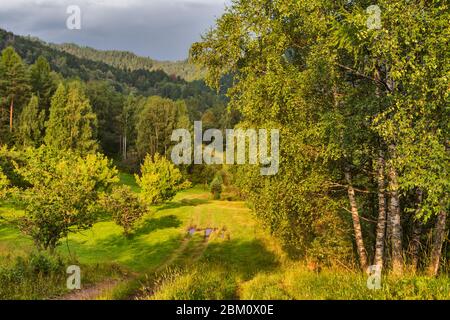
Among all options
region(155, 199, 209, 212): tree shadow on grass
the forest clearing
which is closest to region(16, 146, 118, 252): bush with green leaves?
the forest clearing

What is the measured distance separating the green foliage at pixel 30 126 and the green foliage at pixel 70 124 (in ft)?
9.48

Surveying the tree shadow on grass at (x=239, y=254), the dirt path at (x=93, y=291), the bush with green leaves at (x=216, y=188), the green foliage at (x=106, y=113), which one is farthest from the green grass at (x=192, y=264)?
the green foliage at (x=106, y=113)

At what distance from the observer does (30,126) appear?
67.6m

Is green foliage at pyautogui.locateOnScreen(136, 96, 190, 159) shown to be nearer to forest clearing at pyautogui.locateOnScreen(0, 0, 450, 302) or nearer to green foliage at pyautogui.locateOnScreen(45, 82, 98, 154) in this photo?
green foliage at pyautogui.locateOnScreen(45, 82, 98, 154)

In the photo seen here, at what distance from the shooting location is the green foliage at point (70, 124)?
2544 inches

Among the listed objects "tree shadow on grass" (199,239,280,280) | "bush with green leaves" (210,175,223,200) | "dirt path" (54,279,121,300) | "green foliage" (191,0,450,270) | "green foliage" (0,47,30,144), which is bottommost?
"tree shadow on grass" (199,239,280,280)

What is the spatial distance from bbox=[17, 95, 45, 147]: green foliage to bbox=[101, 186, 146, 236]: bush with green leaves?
129 feet

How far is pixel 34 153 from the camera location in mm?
18156

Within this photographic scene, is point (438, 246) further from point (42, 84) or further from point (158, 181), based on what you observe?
point (42, 84)

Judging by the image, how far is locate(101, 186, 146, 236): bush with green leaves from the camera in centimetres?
3494

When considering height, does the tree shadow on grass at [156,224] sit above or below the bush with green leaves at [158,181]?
below

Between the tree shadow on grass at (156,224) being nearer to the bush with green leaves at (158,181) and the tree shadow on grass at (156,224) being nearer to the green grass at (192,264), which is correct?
the green grass at (192,264)

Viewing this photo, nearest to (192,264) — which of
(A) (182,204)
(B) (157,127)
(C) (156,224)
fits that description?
(C) (156,224)

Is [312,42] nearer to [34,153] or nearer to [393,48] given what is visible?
[393,48]
